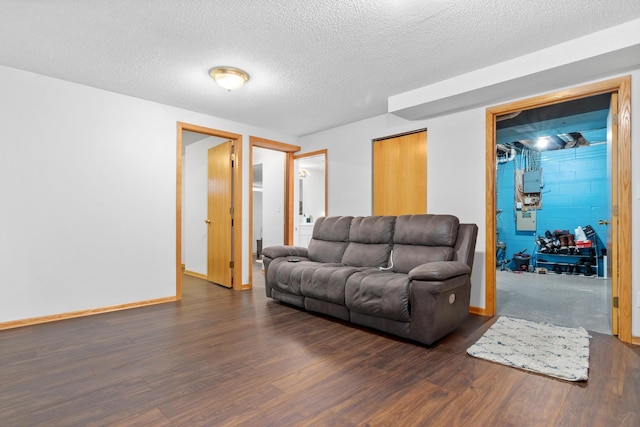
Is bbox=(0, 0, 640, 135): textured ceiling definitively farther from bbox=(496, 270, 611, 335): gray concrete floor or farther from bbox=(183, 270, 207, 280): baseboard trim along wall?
bbox=(183, 270, 207, 280): baseboard trim along wall

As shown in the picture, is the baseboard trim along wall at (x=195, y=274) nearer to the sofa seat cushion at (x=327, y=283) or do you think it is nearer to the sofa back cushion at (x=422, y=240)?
the sofa seat cushion at (x=327, y=283)

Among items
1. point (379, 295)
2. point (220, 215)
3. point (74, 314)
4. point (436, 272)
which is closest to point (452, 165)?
point (436, 272)

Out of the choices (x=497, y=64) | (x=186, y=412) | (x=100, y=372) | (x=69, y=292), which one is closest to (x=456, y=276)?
(x=497, y=64)

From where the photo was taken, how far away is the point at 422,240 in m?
3.24

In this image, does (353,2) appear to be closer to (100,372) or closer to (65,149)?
(100,372)

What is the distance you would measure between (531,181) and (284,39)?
6.31 m

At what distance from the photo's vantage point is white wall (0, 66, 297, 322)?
3.05 metres

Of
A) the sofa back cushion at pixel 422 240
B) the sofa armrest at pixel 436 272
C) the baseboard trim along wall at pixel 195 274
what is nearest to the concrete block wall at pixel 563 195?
the sofa back cushion at pixel 422 240

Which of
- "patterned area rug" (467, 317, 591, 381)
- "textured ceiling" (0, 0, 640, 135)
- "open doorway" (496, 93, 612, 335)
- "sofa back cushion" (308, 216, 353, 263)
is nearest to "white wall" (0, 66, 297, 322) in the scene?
"textured ceiling" (0, 0, 640, 135)

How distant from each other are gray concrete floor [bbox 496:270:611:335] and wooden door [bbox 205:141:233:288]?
365cm

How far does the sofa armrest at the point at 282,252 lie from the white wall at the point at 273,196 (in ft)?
6.67

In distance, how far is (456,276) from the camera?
2.69 m

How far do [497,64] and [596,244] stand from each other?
5136 mm

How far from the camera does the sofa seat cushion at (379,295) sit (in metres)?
2.55
